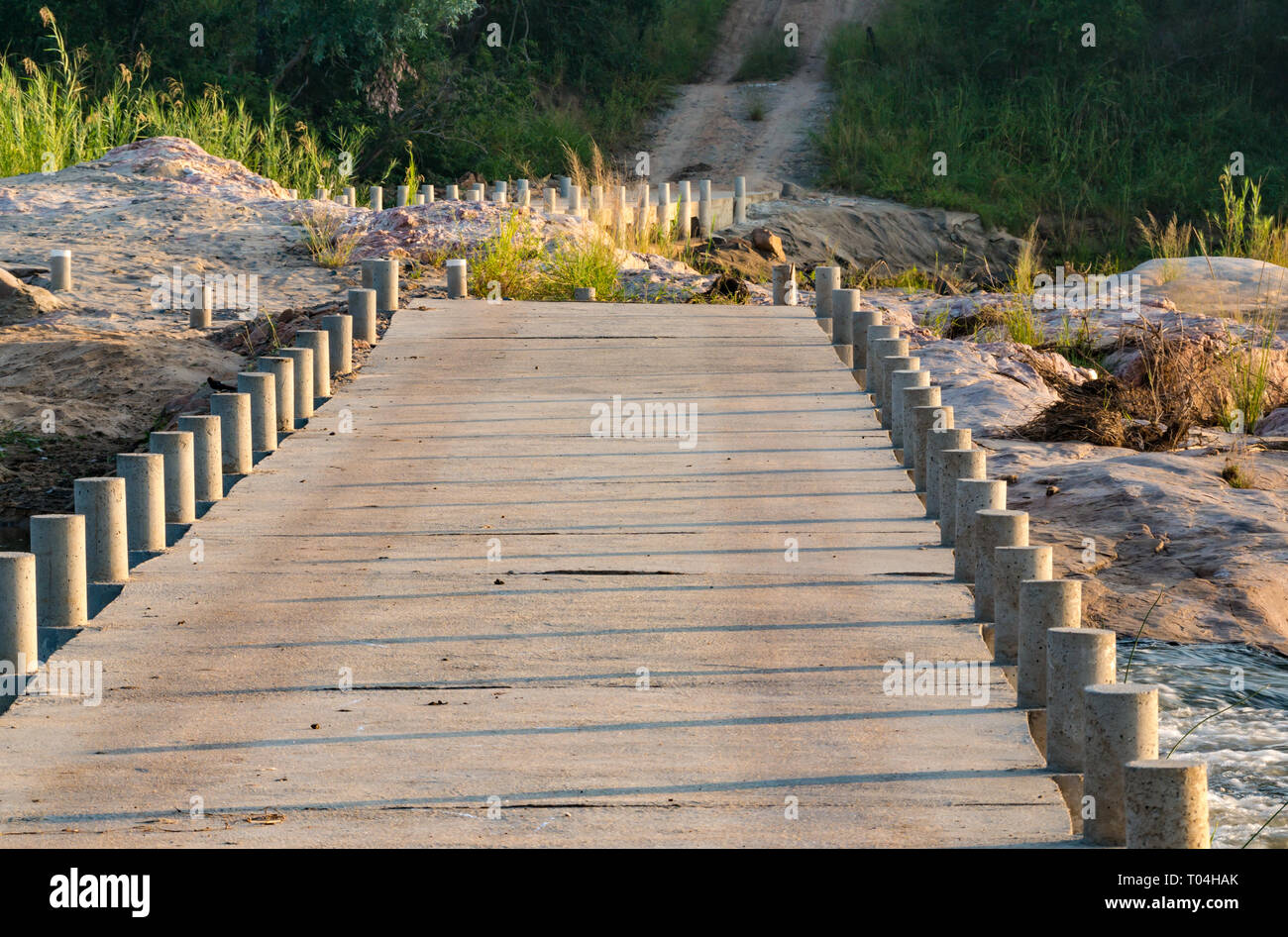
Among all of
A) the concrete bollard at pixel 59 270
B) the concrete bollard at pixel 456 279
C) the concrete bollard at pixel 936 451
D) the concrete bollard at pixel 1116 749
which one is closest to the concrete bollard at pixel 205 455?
the concrete bollard at pixel 936 451

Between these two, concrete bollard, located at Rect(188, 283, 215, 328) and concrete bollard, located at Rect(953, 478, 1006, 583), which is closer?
concrete bollard, located at Rect(953, 478, 1006, 583)

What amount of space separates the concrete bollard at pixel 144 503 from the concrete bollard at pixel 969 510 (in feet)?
10.4

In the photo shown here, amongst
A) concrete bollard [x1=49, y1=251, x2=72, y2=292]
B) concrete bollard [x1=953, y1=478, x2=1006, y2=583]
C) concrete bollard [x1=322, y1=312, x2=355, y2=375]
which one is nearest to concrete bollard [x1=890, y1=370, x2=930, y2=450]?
concrete bollard [x1=953, y1=478, x2=1006, y2=583]

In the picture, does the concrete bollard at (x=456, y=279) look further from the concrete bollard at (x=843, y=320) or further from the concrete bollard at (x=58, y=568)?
the concrete bollard at (x=58, y=568)

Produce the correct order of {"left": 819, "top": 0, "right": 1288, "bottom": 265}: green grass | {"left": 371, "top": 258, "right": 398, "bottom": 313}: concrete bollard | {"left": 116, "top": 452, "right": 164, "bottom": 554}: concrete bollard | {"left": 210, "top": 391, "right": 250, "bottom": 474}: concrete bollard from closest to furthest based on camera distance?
{"left": 116, "top": 452, "right": 164, "bottom": 554}: concrete bollard, {"left": 210, "top": 391, "right": 250, "bottom": 474}: concrete bollard, {"left": 371, "top": 258, "right": 398, "bottom": 313}: concrete bollard, {"left": 819, "top": 0, "right": 1288, "bottom": 265}: green grass

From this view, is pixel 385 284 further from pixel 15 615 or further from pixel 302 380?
pixel 15 615

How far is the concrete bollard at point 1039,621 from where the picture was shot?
190 inches

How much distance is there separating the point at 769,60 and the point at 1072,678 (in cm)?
3060

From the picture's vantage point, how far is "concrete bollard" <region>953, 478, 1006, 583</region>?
19.4ft

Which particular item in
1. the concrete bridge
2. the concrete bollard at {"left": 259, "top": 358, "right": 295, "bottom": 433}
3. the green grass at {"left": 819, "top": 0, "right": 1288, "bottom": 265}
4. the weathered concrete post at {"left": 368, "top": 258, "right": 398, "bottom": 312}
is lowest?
the concrete bridge

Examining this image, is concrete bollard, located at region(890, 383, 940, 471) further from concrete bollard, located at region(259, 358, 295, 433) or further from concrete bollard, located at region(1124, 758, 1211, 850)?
concrete bollard, located at region(1124, 758, 1211, 850)

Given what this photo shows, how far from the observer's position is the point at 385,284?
11.2 m

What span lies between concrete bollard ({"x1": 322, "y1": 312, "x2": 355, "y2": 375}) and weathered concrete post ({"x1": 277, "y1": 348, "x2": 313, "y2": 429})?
75 cm

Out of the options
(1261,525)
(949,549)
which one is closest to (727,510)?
(949,549)
